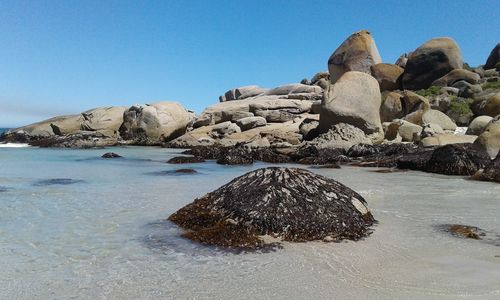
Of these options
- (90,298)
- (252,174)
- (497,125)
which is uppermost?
(497,125)

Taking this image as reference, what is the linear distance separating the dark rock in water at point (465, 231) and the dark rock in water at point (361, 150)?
38.2 feet

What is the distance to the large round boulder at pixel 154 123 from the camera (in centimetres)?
2742

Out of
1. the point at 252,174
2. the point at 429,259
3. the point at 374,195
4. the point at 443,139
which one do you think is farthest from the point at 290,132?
the point at 429,259

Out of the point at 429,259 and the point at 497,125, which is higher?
the point at 497,125

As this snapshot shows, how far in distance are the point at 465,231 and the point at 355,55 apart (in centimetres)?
2941

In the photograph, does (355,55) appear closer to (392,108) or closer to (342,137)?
(392,108)

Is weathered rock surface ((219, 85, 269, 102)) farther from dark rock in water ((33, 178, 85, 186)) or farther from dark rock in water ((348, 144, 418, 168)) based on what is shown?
dark rock in water ((33, 178, 85, 186))

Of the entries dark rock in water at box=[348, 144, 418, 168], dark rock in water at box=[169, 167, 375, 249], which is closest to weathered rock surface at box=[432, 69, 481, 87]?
dark rock in water at box=[348, 144, 418, 168]

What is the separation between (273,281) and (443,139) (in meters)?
15.6

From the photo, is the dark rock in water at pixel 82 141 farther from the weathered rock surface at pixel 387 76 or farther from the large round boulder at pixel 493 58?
the large round boulder at pixel 493 58

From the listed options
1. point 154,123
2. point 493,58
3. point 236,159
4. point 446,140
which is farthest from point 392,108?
point 493,58

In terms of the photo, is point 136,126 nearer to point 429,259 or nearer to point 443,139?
point 443,139

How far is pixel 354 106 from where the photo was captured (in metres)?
20.0

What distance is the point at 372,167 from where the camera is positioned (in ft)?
45.7
